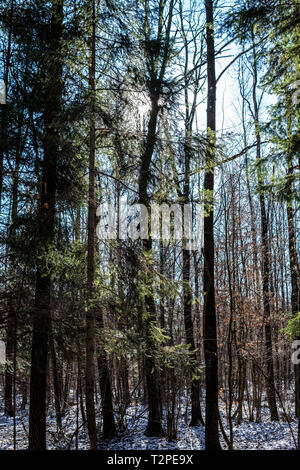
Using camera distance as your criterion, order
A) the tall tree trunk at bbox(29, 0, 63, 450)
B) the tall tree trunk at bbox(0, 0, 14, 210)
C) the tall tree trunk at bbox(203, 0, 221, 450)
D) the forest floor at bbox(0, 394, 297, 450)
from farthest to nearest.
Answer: the forest floor at bbox(0, 394, 297, 450) → the tall tree trunk at bbox(203, 0, 221, 450) → the tall tree trunk at bbox(29, 0, 63, 450) → the tall tree trunk at bbox(0, 0, 14, 210)

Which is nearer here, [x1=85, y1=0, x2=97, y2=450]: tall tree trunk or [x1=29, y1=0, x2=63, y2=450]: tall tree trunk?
[x1=85, y1=0, x2=97, y2=450]: tall tree trunk

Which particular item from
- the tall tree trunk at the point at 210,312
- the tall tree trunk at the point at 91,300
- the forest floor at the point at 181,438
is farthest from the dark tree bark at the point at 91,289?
the forest floor at the point at 181,438

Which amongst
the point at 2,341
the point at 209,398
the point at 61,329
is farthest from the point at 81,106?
the point at 209,398

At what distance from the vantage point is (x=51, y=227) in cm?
572

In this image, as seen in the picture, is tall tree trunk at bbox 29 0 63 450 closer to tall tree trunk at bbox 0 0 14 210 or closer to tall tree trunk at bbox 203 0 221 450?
tall tree trunk at bbox 0 0 14 210

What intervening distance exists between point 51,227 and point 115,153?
1.64m

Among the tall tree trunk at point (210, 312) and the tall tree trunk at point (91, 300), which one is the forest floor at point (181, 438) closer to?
the tall tree trunk at point (210, 312)

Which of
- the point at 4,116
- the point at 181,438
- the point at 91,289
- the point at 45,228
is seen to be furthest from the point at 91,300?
the point at 181,438

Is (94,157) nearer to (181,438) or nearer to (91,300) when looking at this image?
(91,300)

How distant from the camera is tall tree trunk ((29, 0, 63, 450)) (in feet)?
17.6

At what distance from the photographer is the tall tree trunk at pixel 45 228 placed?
17.6 feet

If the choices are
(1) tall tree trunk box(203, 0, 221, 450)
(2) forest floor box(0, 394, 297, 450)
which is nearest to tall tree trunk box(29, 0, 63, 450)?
(2) forest floor box(0, 394, 297, 450)

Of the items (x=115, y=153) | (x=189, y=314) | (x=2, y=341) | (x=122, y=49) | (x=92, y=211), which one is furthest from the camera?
(x=189, y=314)
